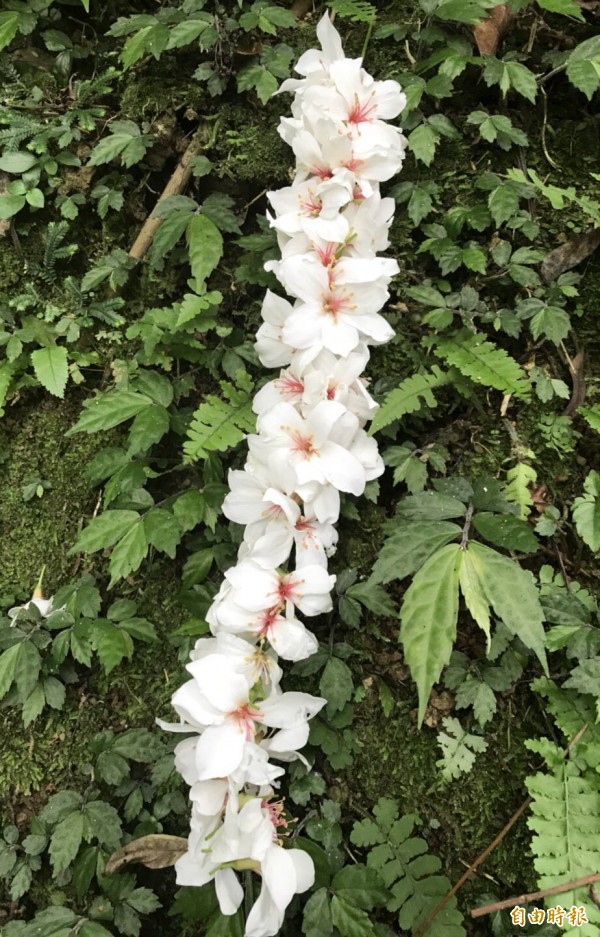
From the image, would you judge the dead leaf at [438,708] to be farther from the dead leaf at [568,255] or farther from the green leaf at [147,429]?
the dead leaf at [568,255]

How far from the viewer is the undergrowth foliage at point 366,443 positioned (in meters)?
1.73

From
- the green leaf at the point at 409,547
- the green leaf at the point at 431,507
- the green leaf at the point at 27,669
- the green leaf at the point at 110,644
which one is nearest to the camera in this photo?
the green leaf at the point at 409,547

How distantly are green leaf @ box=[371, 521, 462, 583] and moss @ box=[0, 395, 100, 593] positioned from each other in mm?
1274

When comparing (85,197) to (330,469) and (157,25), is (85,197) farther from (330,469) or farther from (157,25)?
(330,469)

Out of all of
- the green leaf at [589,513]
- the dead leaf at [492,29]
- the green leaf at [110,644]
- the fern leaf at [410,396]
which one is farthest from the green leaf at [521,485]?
the dead leaf at [492,29]

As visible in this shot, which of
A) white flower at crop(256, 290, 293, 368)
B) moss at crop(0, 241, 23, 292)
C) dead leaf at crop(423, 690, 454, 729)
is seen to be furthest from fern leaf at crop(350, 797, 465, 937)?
moss at crop(0, 241, 23, 292)

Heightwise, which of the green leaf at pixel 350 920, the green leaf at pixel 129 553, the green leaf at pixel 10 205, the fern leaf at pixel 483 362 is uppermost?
the green leaf at pixel 10 205

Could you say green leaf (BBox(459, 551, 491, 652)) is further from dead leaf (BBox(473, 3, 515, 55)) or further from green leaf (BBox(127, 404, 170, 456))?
dead leaf (BBox(473, 3, 515, 55))

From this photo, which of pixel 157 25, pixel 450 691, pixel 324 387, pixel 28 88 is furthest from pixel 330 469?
pixel 28 88

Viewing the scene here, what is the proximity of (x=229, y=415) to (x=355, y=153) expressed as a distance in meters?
0.88

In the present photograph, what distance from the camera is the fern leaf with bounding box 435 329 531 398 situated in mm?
1829

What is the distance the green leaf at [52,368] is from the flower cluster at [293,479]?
0.93 meters

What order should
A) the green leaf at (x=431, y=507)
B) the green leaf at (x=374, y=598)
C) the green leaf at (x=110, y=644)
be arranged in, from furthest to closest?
the green leaf at (x=110, y=644)
the green leaf at (x=374, y=598)
the green leaf at (x=431, y=507)

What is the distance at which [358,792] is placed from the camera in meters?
1.89
